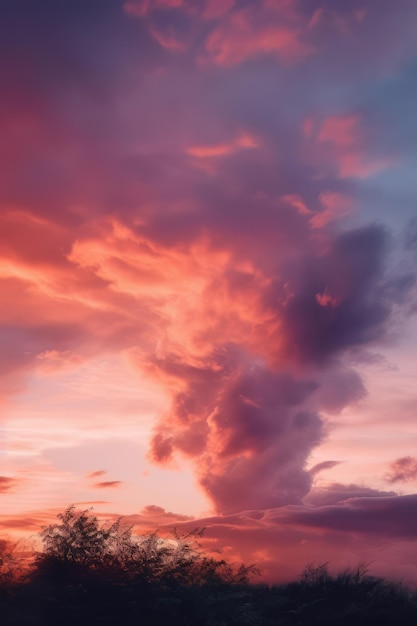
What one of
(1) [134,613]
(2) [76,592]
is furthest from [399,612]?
(2) [76,592]

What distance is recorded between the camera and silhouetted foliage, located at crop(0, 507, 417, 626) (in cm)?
3603

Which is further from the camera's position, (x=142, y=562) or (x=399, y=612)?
(x=142, y=562)

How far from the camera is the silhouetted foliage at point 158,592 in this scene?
36031mm

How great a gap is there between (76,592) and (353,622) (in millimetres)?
14125

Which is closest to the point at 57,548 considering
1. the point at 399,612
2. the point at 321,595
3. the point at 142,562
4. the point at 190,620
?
the point at 142,562

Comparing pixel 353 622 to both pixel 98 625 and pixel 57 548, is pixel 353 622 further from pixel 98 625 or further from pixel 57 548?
pixel 57 548

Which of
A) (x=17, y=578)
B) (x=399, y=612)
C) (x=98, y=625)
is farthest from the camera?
(x=17, y=578)

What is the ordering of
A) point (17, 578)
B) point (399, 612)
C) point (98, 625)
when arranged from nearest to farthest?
point (399, 612)
point (98, 625)
point (17, 578)

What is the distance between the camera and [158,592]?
39.2m

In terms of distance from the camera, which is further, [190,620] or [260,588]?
[260,588]

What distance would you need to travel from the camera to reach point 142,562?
136 ft

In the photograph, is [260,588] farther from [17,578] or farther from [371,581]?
[17,578]

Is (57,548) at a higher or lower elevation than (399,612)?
higher

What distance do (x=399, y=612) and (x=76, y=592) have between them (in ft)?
53.1
